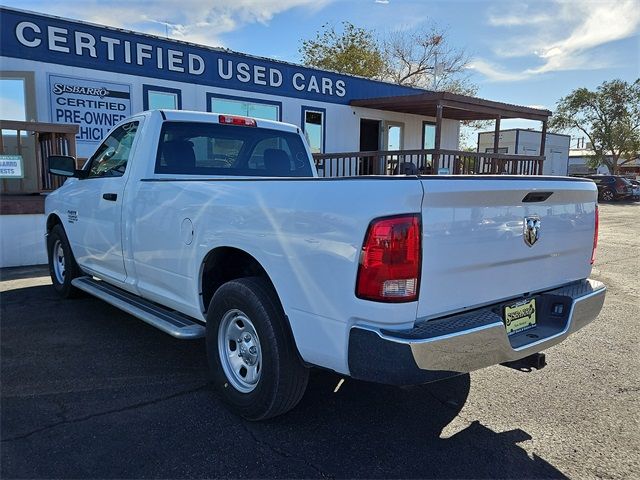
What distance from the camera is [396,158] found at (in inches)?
579

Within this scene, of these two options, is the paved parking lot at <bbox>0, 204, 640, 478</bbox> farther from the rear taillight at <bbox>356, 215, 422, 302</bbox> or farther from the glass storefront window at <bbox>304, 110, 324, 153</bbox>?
the glass storefront window at <bbox>304, 110, 324, 153</bbox>

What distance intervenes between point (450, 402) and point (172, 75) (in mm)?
10304

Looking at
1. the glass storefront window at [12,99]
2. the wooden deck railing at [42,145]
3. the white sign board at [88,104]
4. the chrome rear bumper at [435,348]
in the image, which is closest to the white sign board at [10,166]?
the wooden deck railing at [42,145]

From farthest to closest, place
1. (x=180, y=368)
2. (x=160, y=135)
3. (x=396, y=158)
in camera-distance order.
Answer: (x=396, y=158) → (x=160, y=135) → (x=180, y=368)

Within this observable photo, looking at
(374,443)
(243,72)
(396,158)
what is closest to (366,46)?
(396,158)

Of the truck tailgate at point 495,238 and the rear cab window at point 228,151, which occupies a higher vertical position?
the rear cab window at point 228,151

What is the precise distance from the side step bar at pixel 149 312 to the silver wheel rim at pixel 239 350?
28cm

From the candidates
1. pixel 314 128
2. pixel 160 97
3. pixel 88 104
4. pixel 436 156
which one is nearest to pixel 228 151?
pixel 88 104

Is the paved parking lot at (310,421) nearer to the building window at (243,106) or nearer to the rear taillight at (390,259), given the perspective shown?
the rear taillight at (390,259)

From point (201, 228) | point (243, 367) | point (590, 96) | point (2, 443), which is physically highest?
point (590, 96)

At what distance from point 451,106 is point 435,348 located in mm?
11795

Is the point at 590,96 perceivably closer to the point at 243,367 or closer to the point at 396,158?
the point at 396,158

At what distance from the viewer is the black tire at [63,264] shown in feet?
17.9

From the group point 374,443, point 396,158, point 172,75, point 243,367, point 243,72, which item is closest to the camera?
point 374,443
